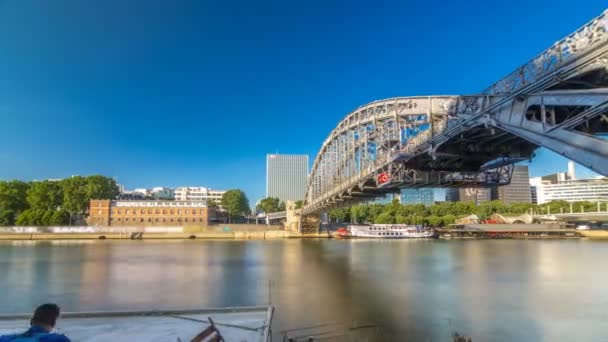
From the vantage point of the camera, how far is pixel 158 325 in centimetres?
839

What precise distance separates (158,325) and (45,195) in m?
109

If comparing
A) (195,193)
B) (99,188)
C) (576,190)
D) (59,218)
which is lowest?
(59,218)

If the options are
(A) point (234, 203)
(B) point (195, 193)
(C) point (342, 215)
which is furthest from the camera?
(B) point (195, 193)

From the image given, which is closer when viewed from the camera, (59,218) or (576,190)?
(59,218)

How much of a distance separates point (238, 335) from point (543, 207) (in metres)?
136

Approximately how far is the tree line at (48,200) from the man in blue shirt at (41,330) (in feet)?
341

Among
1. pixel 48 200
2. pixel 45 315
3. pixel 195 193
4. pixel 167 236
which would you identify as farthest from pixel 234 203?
pixel 45 315

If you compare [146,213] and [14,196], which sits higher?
[14,196]

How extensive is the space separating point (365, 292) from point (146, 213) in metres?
84.4

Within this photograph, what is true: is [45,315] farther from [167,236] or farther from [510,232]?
[510,232]

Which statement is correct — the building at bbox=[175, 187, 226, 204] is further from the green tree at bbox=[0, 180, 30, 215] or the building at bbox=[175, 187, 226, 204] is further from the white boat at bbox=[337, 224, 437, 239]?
the white boat at bbox=[337, 224, 437, 239]

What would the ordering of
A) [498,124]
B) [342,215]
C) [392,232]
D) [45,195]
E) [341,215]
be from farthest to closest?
1. [342,215]
2. [341,215]
3. [392,232]
4. [45,195]
5. [498,124]

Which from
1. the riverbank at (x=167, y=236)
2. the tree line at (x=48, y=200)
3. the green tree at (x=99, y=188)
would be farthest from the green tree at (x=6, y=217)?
the green tree at (x=99, y=188)

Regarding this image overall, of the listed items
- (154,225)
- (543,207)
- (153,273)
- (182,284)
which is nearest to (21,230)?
(154,225)
